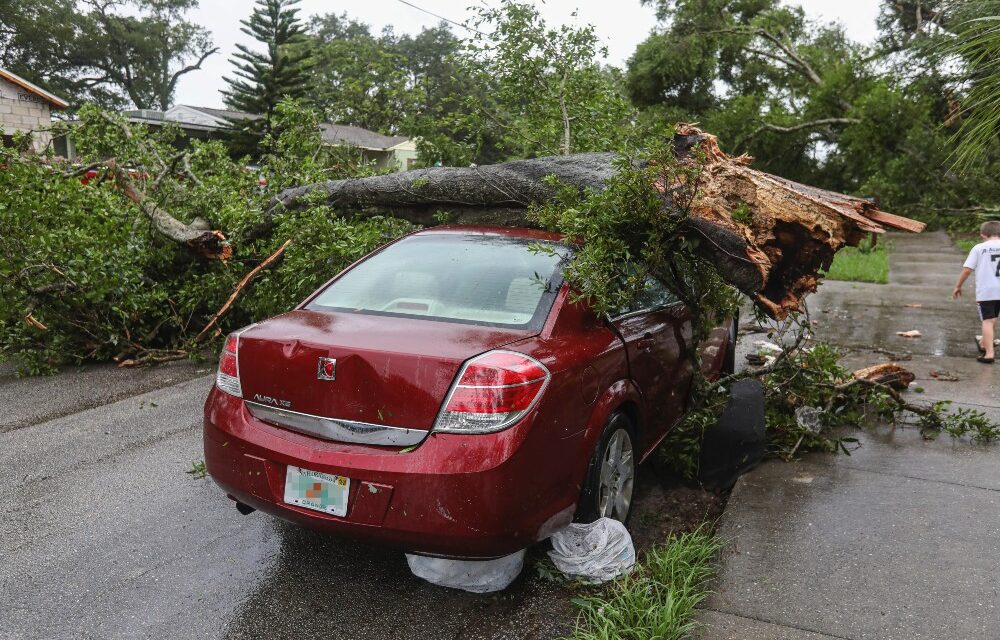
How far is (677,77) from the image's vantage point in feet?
68.4

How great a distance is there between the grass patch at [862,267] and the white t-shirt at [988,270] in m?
4.50

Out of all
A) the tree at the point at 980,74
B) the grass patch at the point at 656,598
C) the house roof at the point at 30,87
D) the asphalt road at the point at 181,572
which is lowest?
the asphalt road at the point at 181,572

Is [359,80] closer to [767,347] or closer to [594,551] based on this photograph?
[767,347]

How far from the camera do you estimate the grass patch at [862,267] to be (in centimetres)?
1310

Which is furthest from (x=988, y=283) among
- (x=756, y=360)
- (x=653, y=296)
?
(x=653, y=296)

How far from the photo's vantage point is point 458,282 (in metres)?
3.41

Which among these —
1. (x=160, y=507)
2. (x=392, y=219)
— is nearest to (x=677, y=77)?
(x=392, y=219)

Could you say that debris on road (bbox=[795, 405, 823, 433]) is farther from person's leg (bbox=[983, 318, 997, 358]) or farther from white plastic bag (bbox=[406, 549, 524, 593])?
person's leg (bbox=[983, 318, 997, 358])

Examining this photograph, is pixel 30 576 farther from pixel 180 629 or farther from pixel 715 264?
pixel 715 264

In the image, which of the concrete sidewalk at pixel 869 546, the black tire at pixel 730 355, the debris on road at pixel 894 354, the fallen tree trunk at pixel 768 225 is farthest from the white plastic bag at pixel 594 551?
the debris on road at pixel 894 354

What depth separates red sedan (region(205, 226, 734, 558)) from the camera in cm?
257

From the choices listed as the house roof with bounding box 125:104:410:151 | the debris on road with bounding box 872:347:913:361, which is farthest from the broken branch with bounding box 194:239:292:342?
the house roof with bounding box 125:104:410:151

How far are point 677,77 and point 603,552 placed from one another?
2008 cm

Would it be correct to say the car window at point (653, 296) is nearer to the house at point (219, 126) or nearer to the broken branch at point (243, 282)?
the broken branch at point (243, 282)
